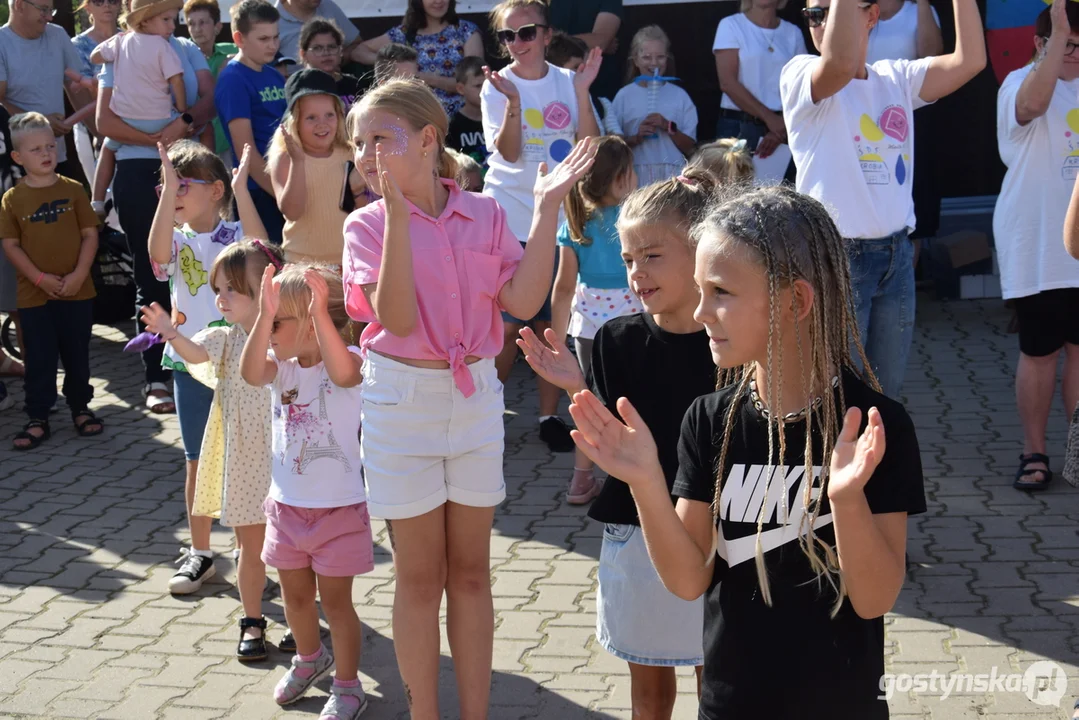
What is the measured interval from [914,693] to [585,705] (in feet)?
3.35

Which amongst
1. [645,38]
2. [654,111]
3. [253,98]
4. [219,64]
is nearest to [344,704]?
[253,98]

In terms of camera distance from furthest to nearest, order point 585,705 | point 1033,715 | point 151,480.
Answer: point 151,480 < point 585,705 < point 1033,715

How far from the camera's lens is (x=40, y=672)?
4.25 meters

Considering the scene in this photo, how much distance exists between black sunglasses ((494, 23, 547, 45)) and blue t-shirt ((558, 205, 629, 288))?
1616 mm

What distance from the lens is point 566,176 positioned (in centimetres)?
331

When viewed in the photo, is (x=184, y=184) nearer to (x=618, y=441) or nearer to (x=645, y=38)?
(x=618, y=441)

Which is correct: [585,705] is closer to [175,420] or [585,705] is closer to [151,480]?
[151,480]

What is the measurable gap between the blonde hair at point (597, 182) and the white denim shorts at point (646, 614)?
2088 millimetres

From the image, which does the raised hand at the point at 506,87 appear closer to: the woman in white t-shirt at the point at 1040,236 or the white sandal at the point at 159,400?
the woman in white t-shirt at the point at 1040,236

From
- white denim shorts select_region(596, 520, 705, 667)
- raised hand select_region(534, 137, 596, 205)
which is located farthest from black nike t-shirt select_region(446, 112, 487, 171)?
white denim shorts select_region(596, 520, 705, 667)

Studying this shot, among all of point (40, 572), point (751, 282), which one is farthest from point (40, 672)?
point (751, 282)

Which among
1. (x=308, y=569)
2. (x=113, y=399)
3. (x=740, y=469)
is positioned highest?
(x=740, y=469)

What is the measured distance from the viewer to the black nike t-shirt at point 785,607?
7.19 feet

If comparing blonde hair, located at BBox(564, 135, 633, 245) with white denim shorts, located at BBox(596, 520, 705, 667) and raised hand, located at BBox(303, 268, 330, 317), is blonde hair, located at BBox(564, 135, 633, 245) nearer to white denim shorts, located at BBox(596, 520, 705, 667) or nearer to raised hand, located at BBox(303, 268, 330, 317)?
raised hand, located at BBox(303, 268, 330, 317)
